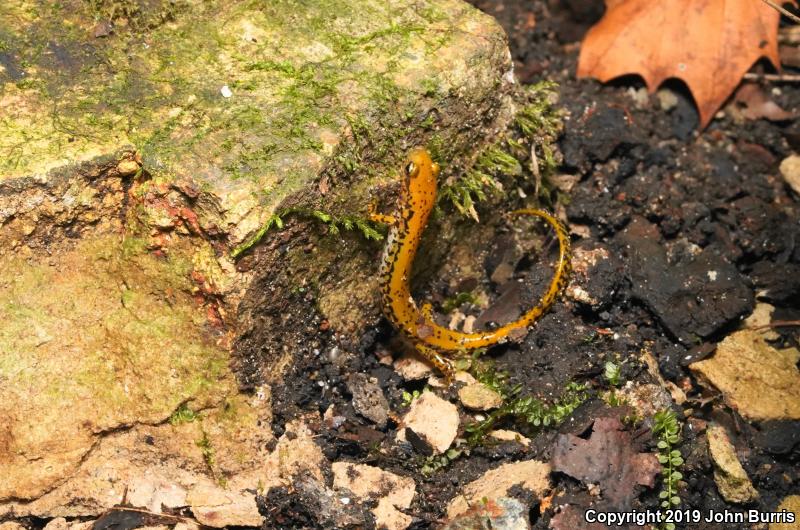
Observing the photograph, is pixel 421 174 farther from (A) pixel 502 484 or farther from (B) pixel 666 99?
(B) pixel 666 99

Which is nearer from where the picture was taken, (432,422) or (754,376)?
(432,422)

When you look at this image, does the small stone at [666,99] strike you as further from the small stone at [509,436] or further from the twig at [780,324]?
the small stone at [509,436]

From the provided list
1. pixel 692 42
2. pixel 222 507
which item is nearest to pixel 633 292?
pixel 692 42

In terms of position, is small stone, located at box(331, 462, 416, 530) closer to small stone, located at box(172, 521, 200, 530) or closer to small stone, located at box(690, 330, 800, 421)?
small stone, located at box(172, 521, 200, 530)

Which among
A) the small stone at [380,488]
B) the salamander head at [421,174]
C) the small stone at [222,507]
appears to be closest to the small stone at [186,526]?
the small stone at [222,507]

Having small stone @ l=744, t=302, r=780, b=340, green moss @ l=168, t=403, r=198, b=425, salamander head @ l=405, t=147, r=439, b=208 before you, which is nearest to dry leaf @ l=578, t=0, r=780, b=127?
small stone @ l=744, t=302, r=780, b=340

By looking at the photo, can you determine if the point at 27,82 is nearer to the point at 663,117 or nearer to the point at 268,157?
the point at 268,157
